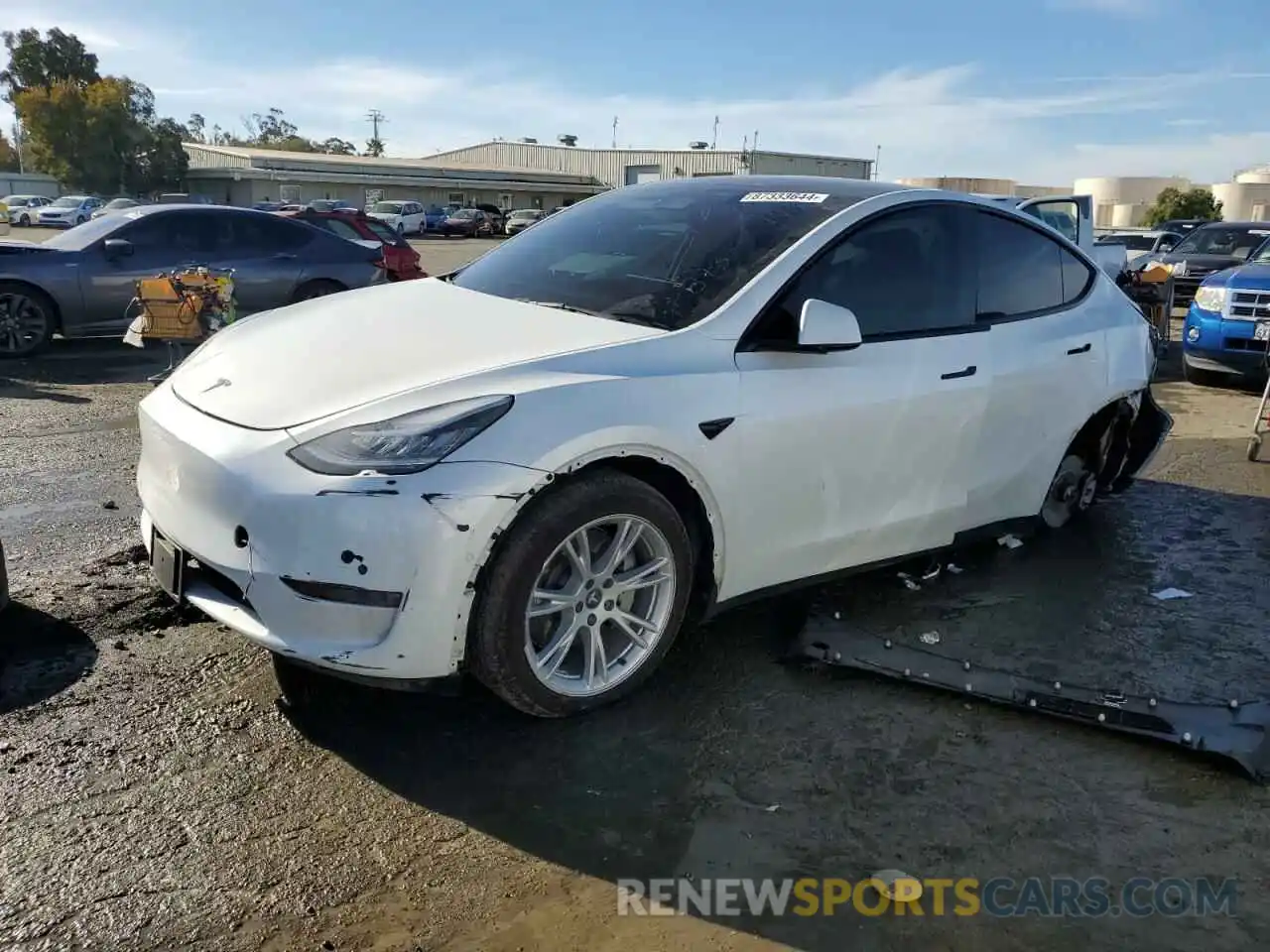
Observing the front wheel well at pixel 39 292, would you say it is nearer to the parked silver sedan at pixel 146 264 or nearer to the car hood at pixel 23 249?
the parked silver sedan at pixel 146 264

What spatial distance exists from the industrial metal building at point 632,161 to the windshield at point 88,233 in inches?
2042

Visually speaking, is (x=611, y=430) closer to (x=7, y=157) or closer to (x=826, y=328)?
(x=826, y=328)

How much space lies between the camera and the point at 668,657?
374 centimetres

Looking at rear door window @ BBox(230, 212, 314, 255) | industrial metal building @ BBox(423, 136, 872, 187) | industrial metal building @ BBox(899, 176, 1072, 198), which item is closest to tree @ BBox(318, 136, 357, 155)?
industrial metal building @ BBox(423, 136, 872, 187)

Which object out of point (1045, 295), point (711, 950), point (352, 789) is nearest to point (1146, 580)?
point (1045, 295)

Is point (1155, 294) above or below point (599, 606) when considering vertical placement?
above

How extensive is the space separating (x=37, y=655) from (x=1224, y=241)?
56.2ft

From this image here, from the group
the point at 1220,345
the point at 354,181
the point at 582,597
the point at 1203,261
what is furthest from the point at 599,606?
the point at 354,181

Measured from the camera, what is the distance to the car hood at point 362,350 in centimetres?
306

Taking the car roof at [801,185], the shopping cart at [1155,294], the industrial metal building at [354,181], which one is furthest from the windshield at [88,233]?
the industrial metal building at [354,181]

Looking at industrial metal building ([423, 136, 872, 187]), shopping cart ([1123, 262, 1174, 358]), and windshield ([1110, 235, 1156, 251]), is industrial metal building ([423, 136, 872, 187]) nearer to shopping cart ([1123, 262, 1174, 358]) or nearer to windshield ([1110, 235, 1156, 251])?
windshield ([1110, 235, 1156, 251])

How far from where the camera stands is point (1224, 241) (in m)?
15.8

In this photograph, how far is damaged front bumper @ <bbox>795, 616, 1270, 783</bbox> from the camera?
10.6ft

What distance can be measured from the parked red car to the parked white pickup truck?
7191mm
